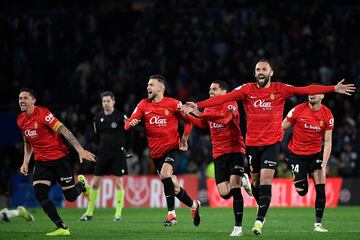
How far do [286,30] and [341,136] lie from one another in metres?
5.01

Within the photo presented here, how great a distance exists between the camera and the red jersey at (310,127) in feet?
54.5

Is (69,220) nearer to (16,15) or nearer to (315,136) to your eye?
(315,136)

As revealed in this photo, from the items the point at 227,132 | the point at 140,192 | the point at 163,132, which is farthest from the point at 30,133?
the point at 140,192

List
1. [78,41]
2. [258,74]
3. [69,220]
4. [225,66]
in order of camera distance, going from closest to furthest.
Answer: [258,74], [69,220], [225,66], [78,41]

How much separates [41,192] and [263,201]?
3.68 meters

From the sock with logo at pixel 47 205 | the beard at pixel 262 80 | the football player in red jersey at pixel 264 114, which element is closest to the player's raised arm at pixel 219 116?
the football player in red jersey at pixel 264 114

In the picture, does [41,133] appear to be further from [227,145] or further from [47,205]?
[227,145]

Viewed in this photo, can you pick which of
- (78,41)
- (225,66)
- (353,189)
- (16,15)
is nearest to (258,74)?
(353,189)

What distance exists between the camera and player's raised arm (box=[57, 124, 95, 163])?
13.9m

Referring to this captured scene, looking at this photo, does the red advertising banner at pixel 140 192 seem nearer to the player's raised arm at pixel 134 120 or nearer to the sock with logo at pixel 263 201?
the player's raised arm at pixel 134 120

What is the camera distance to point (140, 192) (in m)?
26.7

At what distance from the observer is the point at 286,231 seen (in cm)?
1527

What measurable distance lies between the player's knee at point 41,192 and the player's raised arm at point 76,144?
95cm

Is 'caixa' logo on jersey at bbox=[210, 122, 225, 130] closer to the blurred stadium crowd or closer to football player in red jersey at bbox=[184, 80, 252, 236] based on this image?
football player in red jersey at bbox=[184, 80, 252, 236]
